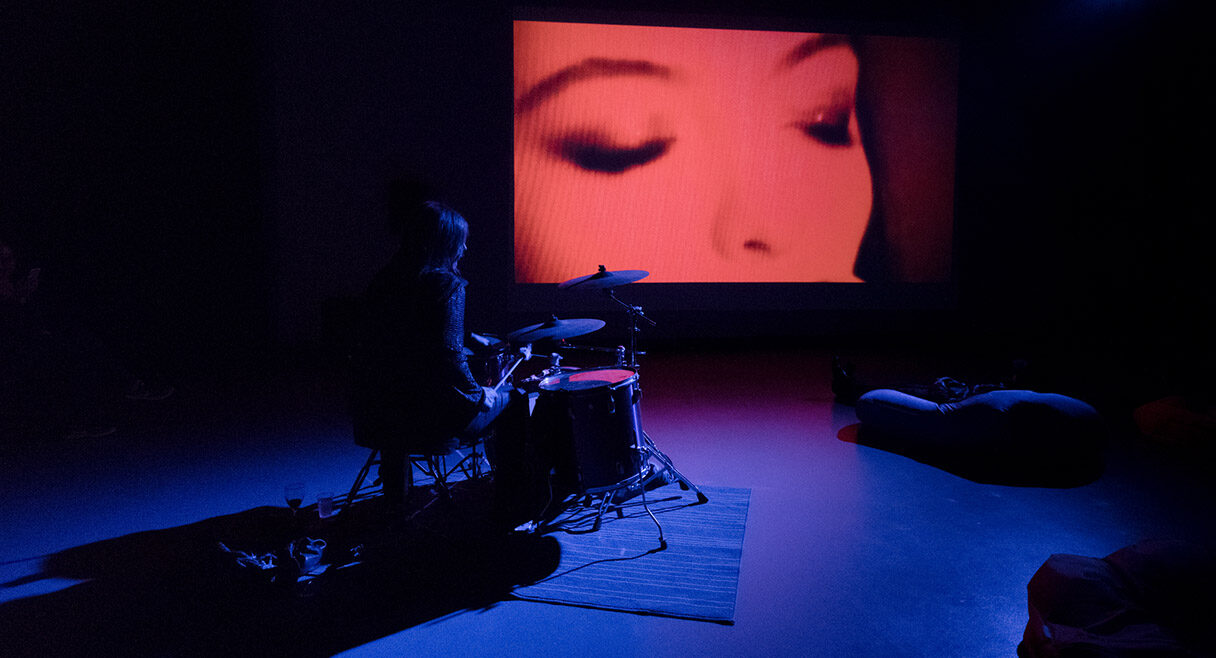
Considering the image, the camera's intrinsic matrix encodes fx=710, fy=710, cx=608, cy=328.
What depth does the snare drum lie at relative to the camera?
2738 mm

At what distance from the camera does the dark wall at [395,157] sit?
5758 mm

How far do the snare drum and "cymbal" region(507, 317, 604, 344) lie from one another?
205mm

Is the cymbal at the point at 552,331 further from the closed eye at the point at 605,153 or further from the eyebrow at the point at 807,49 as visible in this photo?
the eyebrow at the point at 807,49

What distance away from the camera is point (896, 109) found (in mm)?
7344

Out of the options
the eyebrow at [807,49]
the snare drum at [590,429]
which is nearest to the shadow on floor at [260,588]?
the snare drum at [590,429]

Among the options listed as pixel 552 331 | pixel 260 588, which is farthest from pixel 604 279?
pixel 260 588

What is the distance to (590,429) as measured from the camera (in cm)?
275

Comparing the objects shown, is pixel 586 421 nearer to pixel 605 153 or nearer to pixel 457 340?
pixel 457 340

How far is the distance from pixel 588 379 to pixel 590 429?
24 cm

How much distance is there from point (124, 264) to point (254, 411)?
2220 millimetres

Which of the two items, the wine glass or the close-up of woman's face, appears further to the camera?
the close-up of woman's face

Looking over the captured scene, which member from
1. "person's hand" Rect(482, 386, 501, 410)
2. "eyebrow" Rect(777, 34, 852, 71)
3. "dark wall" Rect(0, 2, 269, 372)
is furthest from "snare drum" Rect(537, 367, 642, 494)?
"eyebrow" Rect(777, 34, 852, 71)

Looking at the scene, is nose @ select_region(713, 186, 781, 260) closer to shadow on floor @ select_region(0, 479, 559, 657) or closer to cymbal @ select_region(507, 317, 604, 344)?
cymbal @ select_region(507, 317, 604, 344)

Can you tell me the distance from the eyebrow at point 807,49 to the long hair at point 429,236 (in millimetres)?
5563
